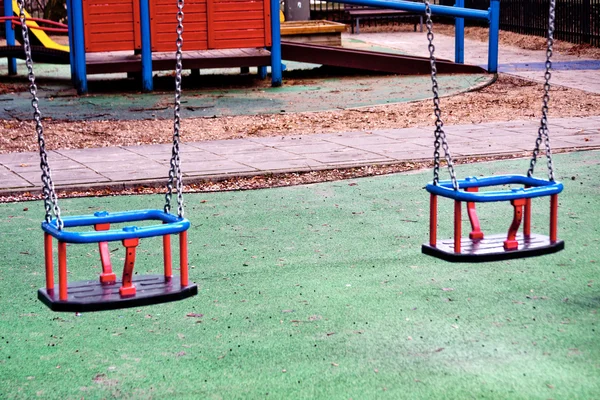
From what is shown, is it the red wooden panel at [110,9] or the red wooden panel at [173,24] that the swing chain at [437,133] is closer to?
the red wooden panel at [110,9]

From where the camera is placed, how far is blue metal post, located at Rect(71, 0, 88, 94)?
43.0ft

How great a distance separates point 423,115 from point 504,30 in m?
14.3

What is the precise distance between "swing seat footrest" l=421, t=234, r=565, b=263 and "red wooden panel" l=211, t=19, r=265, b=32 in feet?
32.7

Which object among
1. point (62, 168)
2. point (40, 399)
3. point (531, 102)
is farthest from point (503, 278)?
point (531, 102)

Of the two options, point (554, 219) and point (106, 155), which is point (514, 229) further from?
point (106, 155)

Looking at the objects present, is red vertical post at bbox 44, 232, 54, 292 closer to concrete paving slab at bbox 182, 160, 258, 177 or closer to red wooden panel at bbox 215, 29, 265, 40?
concrete paving slab at bbox 182, 160, 258, 177

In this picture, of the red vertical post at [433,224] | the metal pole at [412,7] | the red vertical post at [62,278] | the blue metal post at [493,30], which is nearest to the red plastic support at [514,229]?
the red vertical post at [433,224]

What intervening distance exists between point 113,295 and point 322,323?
3.46ft

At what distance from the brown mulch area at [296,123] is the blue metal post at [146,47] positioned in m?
2.80

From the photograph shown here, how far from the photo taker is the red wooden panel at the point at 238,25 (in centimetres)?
1388

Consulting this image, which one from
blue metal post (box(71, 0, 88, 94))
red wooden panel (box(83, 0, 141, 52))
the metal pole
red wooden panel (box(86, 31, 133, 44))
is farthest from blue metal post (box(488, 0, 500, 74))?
blue metal post (box(71, 0, 88, 94))

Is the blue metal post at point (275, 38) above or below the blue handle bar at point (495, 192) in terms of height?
above

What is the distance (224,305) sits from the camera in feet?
15.2

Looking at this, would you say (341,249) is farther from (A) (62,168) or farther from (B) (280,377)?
(A) (62,168)
